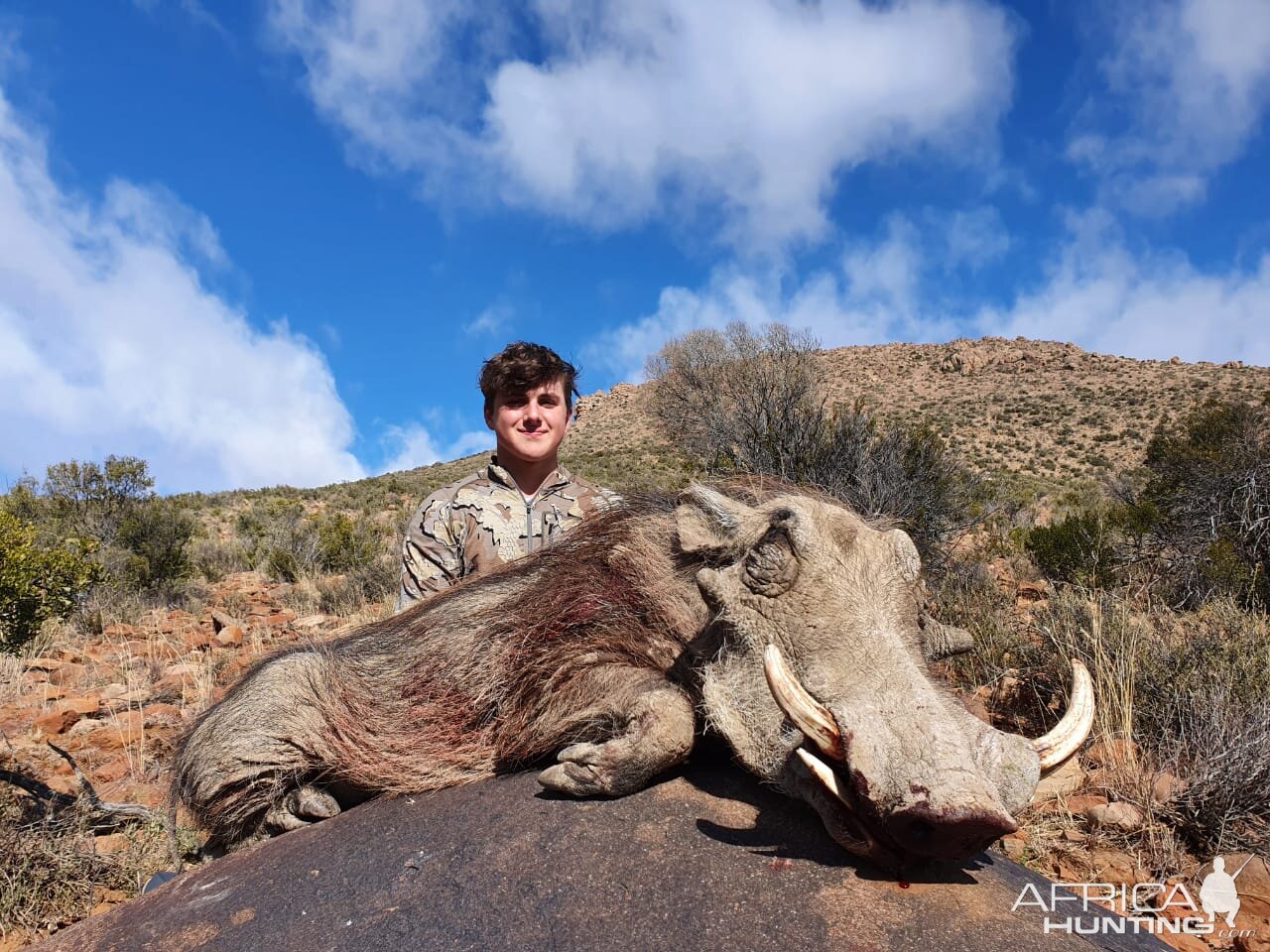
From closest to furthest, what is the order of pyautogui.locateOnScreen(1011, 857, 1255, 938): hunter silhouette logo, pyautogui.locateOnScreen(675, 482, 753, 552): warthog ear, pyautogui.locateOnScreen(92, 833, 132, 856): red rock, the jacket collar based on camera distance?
pyautogui.locateOnScreen(675, 482, 753, 552): warthog ear
pyautogui.locateOnScreen(1011, 857, 1255, 938): hunter silhouette logo
pyautogui.locateOnScreen(92, 833, 132, 856): red rock
the jacket collar

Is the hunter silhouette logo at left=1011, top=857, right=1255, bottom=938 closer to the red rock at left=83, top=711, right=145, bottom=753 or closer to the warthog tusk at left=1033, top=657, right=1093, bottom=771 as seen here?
the warthog tusk at left=1033, top=657, right=1093, bottom=771

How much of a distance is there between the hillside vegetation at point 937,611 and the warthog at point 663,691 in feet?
2.90

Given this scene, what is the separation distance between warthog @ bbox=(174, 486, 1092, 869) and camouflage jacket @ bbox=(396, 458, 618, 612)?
1037 millimetres

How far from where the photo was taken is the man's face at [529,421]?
4.69 metres

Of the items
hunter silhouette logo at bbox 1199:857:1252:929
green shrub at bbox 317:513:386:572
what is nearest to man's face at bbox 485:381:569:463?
hunter silhouette logo at bbox 1199:857:1252:929

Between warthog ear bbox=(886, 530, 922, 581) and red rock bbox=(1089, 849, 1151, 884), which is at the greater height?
warthog ear bbox=(886, 530, 922, 581)

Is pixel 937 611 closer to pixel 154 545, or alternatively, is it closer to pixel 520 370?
pixel 520 370

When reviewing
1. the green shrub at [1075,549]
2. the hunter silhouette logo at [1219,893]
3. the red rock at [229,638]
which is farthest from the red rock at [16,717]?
the green shrub at [1075,549]

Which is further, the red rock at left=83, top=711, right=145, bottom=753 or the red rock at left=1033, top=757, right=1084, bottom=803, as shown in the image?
the red rock at left=83, top=711, right=145, bottom=753

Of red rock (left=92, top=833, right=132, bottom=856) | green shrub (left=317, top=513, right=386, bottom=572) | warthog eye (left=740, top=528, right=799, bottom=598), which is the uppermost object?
green shrub (left=317, top=513, right=386, bottom=572)

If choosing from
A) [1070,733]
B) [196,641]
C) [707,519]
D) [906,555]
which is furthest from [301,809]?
[196,641]

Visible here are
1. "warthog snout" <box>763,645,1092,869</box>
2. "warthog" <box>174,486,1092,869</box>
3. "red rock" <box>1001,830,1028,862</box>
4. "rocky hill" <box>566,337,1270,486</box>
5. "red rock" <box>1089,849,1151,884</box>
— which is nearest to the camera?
"warthog snout" <box>763,645,1092,869</box>

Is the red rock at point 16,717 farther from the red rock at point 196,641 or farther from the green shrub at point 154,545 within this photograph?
the green shrub at point 154,545

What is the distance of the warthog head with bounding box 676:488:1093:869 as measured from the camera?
1.66m
